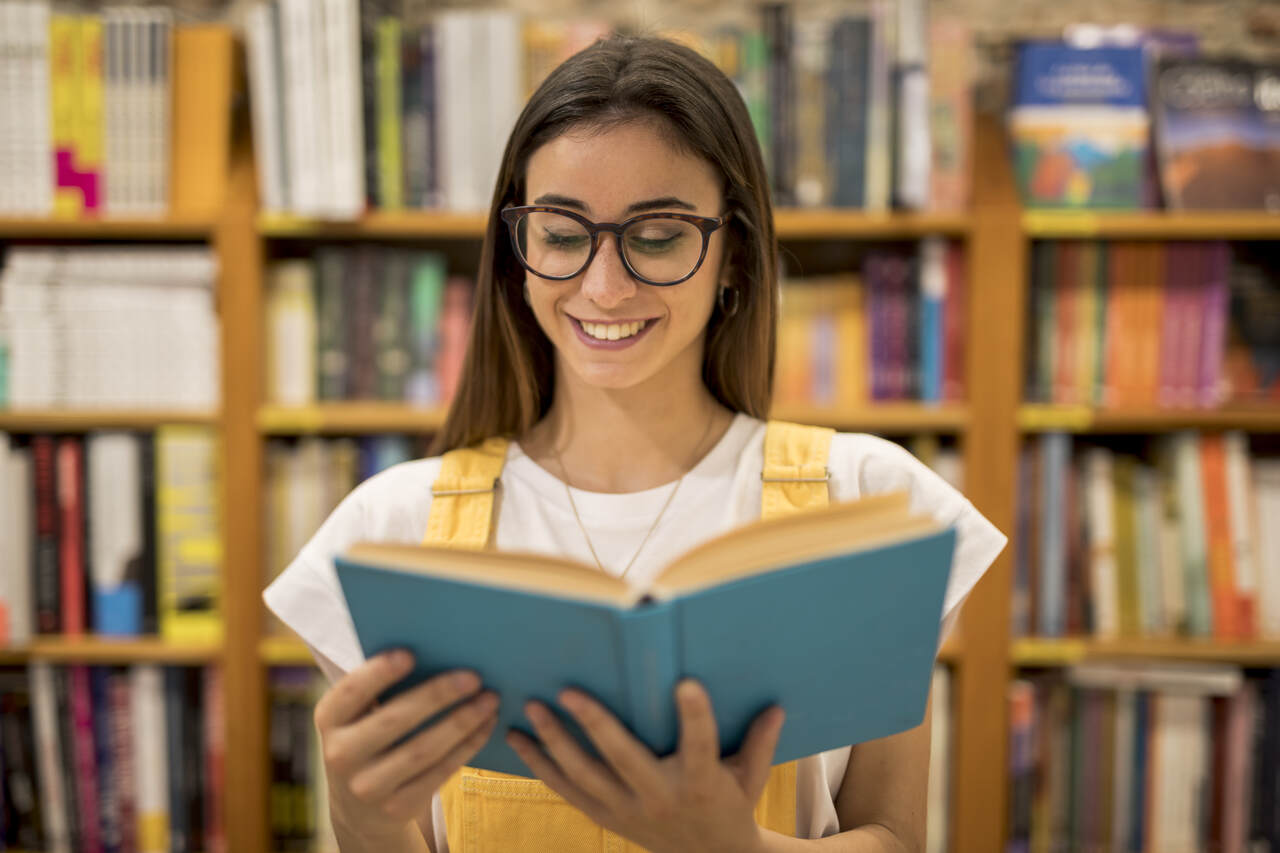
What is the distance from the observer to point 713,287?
Answer: 1.01 m

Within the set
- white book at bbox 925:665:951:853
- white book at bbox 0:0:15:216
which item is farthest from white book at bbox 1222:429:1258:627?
white book at bbox 0:0:15:216

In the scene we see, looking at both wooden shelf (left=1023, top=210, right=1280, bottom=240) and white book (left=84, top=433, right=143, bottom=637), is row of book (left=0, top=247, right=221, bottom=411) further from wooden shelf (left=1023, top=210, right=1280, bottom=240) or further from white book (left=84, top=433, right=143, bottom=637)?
wooden shelf (left=1023, top=210, right=1280, bottom=240)

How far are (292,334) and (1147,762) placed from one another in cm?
186

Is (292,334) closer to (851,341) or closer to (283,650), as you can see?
Result: (283,650)

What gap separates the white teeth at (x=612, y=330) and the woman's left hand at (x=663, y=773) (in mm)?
396

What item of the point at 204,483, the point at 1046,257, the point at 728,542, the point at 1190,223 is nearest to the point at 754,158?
the point at 728,542

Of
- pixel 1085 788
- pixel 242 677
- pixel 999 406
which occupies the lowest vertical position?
pixel 1085 788

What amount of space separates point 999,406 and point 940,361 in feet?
0.45

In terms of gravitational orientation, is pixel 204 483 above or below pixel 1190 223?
below

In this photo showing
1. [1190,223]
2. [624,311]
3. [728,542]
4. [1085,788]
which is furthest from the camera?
[1085,788]

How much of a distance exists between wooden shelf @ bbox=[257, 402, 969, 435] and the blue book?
1.15m

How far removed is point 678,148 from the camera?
933 millimetres

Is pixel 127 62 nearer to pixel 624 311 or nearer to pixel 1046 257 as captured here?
pixel 624 311

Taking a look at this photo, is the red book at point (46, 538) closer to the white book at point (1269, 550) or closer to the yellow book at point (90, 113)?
the yellow book at point (90, 113)
